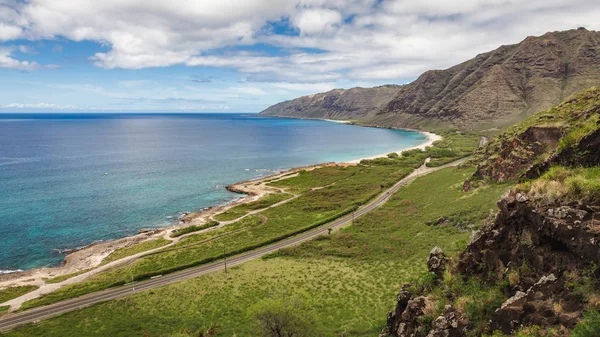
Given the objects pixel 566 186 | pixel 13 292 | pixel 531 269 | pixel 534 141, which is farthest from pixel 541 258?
pixel 13 292

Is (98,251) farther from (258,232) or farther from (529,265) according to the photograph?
(529,265)

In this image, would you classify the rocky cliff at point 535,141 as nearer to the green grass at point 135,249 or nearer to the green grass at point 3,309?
the green grass at point 135,249

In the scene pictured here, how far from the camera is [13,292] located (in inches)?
2320

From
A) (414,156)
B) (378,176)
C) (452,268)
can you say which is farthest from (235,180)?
(452,268)

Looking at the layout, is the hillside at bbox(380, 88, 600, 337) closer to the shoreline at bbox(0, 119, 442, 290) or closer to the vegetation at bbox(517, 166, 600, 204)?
the vegetation at bbox(517, 166, 600, 204)

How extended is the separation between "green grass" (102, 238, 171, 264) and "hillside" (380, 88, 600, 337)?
66.8 m

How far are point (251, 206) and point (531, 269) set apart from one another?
320 feet

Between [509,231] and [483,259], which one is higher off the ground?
[509,231]

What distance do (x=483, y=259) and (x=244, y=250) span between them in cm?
5847

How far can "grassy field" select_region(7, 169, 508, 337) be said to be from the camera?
45156 mm

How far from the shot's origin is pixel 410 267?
183 ft

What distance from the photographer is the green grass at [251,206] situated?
335 feet

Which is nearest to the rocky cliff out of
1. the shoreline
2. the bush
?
the bush

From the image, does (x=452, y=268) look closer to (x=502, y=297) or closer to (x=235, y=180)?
(x=502, y=297)
